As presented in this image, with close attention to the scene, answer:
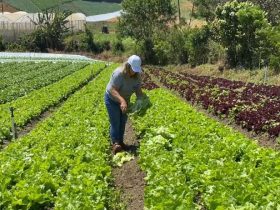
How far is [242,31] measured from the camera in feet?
116

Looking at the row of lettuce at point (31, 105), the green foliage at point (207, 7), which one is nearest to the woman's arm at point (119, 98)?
the row of lettuce at point (31, 105)

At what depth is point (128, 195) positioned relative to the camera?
317 inches

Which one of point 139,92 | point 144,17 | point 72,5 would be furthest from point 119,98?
point 72,5

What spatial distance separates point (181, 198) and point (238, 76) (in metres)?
27.7

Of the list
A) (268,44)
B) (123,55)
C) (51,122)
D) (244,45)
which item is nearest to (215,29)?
(244,45)

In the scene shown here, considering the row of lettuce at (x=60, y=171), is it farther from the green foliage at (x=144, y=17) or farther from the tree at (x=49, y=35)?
the tree at (x=49, y=35)

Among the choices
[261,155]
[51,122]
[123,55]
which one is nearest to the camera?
[261,155]

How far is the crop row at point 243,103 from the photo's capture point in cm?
1324

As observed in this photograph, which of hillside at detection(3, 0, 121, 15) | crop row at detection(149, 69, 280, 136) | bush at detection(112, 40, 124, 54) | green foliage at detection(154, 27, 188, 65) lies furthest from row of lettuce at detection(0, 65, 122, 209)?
hillside at detection(3, 0, 121, 15)

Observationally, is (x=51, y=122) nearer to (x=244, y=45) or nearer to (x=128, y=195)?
(x=128, y=195)

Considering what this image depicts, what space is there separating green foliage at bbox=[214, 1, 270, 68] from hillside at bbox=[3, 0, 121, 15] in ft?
179

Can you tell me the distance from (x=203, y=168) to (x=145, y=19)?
169 feet

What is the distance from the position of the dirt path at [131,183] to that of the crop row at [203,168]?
393mm

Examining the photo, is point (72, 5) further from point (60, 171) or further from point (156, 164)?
point (156, 164)
